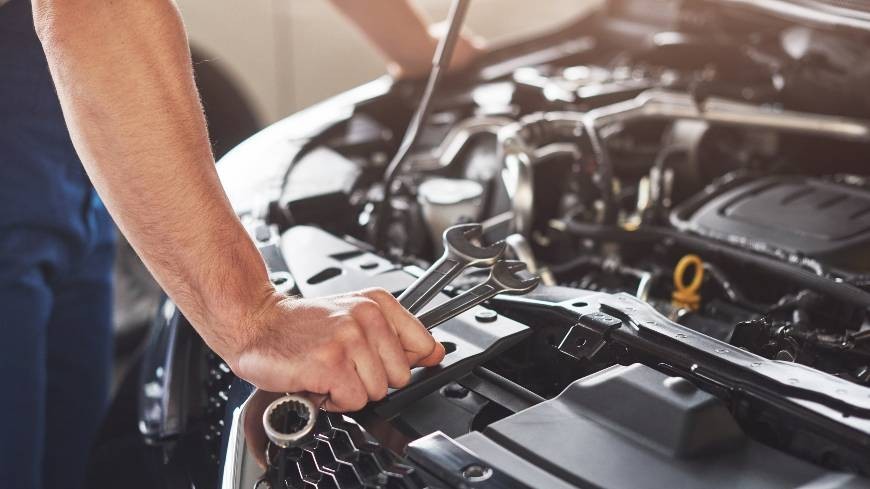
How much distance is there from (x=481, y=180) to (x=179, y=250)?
1.99ft

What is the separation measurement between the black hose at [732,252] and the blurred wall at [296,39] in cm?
196

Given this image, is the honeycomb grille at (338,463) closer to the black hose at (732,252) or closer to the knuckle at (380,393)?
the knuckle at (380,393)

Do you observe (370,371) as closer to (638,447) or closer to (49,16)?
(638,447)

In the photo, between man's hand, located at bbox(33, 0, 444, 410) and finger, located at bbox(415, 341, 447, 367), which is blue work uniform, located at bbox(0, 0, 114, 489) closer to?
man's hand, located at bbox(33, 0, 444, 410)

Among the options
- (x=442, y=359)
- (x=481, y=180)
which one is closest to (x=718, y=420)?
(x=442, y=359)

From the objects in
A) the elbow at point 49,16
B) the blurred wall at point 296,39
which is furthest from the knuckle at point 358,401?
the blurred wall at point 296,39

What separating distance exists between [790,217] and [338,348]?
62cm

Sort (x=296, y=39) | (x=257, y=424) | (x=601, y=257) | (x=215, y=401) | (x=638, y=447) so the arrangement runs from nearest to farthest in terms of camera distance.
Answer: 1. (x=638, y=447)
2. (x=257, y=424)
3. (x=215, y=401)
4. (x=601, y=257)
5. (x=296, y=39)

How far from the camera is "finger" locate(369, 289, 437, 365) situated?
31.6 inches

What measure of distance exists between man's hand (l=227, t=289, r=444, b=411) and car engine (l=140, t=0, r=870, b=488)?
0.04 m

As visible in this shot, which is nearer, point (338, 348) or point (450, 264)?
point (338, 348)

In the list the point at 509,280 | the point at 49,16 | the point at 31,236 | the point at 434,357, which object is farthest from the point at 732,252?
the point at 31,236

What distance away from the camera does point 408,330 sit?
31.6 inches

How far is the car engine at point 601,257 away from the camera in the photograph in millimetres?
719
